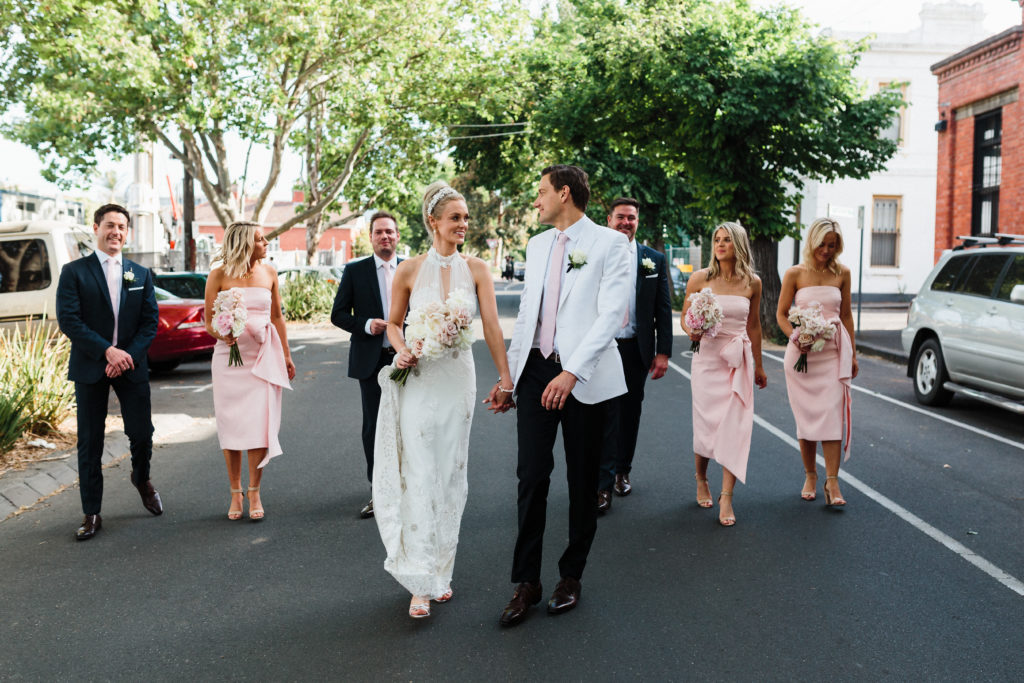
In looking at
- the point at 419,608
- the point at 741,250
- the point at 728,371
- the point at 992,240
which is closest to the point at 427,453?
the point at 419,608

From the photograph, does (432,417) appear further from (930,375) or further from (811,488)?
(930,375)

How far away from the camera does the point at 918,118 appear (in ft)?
109

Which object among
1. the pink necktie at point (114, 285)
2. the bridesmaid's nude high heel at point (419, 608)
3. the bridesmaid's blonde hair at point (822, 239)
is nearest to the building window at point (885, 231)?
the bridesmaid's blonde hair at point (822, 239)

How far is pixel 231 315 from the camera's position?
617 centimetres

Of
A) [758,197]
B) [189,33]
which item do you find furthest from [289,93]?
[758,197]

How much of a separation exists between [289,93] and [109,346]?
2011cm

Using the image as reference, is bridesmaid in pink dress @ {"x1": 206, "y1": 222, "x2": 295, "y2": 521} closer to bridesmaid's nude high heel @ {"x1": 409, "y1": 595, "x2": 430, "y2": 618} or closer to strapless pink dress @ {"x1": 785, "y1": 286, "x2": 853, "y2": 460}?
bridesmaid's nude high heel @ {"x1": 409, "y1": 595, "x2": 430, "y2": 618}

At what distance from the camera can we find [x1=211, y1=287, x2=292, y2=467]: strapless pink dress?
6.32 metres

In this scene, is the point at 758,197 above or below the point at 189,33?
below

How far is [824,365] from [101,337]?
4978 mm

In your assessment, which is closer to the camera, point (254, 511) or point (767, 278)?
point (254, 511)

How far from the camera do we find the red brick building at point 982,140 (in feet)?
66.2

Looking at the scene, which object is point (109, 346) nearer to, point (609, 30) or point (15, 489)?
point (15, 489)

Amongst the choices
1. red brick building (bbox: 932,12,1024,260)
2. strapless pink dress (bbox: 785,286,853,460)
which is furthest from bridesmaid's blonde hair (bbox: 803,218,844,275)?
red brick building (bbox: 932,12,1024,260)
